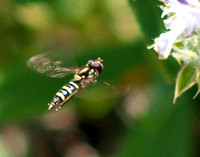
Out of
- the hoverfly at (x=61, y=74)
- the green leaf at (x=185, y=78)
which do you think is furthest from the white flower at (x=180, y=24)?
the hoverfly at (x=61, y=74)

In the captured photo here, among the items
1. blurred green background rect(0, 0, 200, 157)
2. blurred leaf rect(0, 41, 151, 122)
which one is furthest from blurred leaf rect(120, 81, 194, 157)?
blurred leaf rect(0, 41, 151, 122)

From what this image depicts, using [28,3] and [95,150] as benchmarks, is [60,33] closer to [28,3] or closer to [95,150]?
[28,3]

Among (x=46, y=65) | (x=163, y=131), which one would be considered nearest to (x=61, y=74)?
(x=46, y=65)

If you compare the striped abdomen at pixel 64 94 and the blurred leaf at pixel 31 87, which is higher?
the blurred leaf at pixel 31 87

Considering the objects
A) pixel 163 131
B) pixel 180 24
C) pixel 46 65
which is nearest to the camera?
pixel 180 24

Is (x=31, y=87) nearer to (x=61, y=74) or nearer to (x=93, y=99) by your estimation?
(x=93, y=99)

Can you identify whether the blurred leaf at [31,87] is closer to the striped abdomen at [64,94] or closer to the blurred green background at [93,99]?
the blurred green background at [93,99]

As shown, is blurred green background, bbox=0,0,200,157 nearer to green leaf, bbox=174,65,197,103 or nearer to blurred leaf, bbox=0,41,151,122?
blurred leaf, bbox=0,41,151,122
